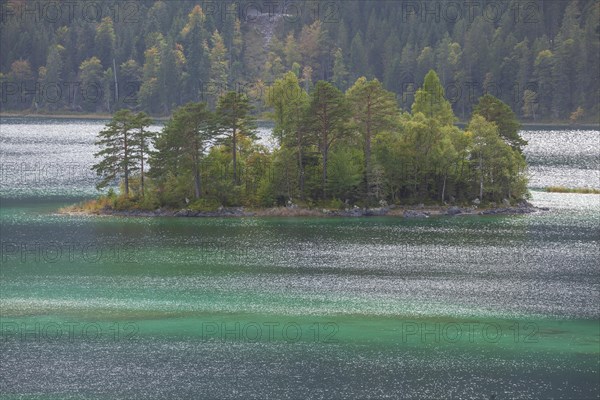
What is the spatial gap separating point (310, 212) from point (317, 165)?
7.02 metres

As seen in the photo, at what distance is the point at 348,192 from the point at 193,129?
17016mm

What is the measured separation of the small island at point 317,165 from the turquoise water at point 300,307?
197 inches

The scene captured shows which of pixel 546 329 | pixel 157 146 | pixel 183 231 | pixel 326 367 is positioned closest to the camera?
pixel 326 367

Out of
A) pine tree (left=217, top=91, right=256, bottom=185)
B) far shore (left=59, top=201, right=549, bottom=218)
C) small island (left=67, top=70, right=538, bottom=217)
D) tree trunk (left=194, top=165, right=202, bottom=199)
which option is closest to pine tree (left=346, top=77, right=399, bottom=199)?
small island (left=67, top=70, right=538, bottom=217)

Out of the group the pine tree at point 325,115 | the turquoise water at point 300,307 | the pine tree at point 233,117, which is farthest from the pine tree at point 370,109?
the turquoise water at point 300,307

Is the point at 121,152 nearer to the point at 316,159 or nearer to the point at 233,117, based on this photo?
the point at 233,117

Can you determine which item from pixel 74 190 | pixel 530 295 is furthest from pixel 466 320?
pixel 74 190

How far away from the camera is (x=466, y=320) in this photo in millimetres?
59156

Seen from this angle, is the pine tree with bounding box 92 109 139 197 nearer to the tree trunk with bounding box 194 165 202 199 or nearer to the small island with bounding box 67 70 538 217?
the small island with bounding box 67 70 538 217

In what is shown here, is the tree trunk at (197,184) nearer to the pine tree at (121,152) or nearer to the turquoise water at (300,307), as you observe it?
the turquoise water at (300,307)

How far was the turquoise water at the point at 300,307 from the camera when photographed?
48.4m

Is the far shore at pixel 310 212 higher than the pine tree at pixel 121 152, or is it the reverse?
the pine tree at pixel 121 152

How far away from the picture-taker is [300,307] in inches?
2443

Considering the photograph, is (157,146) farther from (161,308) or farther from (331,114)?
(161,308)
